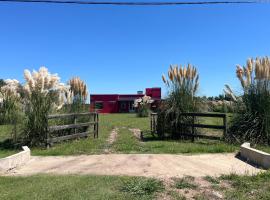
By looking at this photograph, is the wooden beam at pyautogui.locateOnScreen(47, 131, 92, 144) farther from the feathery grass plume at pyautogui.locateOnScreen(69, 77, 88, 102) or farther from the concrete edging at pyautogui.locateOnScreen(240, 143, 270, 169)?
the concrete edging at pyautogui.locateOnScreen(240, 143, 270, 169)

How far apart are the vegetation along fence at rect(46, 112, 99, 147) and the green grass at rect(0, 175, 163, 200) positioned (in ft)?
16.2

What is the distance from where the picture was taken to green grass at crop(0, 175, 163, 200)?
6.03 metres

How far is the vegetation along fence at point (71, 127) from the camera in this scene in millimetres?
12438

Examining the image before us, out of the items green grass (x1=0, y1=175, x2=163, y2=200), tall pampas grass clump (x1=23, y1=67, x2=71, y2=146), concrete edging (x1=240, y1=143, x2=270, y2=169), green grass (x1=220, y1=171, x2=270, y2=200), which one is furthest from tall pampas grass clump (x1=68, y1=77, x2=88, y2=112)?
green grass (x1=220, y1=171, x2=270, y2=200)

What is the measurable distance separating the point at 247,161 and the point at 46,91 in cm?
717

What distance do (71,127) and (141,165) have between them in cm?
527

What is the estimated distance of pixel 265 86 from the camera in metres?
12.5

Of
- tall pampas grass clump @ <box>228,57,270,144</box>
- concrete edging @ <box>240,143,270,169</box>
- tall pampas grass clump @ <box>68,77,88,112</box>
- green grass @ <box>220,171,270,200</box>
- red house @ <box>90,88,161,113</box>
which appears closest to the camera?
green grass @ <box>220,171,270,200</box>

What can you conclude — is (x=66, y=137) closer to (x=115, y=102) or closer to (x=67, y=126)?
(x=67, y=126)

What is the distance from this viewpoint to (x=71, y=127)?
1337 cm

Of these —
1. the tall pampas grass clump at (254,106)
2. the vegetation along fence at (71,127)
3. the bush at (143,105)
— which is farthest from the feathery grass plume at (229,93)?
the bush at (143,105)

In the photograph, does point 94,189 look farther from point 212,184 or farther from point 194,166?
point 194,166

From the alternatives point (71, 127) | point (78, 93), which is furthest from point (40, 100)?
point (78, 93)

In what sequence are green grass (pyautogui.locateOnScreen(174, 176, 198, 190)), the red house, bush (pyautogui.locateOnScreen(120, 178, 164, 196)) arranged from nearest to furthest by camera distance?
bush (pyautogui.locateOnScreen(120, 178, 164, 196))
green grass (pyautogui.locateOnScreen(174, 176, 198, 190))
the red house
